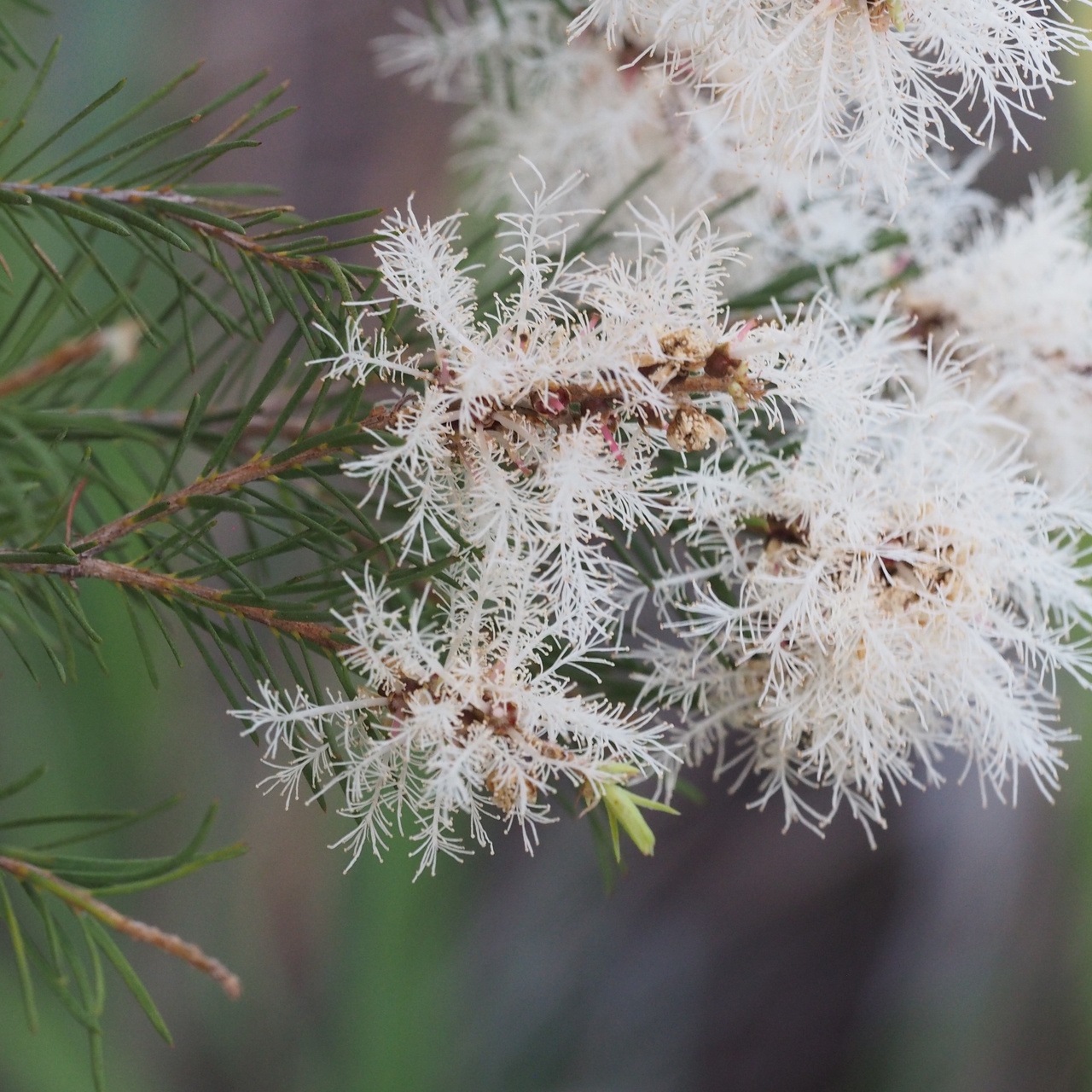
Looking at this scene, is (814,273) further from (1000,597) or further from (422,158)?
(422,158)

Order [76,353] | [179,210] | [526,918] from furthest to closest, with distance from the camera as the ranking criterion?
1. [526,918]
2. [179,210]
3. [76,353]

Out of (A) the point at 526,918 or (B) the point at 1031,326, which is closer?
(B) the point at 1031,326

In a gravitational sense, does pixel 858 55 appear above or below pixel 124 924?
above

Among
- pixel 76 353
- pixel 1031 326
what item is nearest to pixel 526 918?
pixel 1031 326

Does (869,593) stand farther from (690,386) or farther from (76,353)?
(76,353)

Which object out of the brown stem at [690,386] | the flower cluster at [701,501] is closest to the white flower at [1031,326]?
the flower cluster at [701,501]
